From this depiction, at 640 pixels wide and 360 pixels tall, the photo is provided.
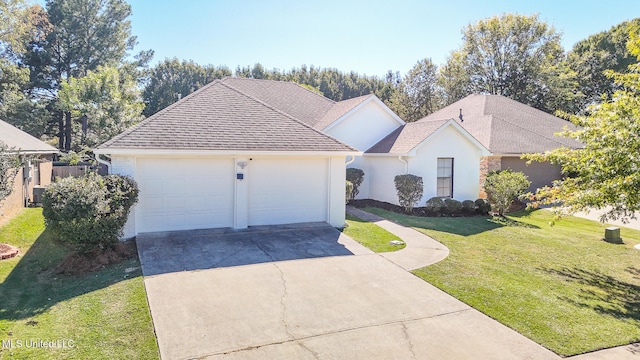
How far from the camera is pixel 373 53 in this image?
86.5 ft

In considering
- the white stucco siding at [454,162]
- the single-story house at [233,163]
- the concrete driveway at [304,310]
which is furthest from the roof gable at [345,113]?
the concrete driveway at [304,310]

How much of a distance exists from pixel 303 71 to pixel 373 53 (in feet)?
79.6

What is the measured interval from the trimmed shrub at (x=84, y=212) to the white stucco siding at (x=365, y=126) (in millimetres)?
10944

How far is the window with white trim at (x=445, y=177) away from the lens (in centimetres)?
1656

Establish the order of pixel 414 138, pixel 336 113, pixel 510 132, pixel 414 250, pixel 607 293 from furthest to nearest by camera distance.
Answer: pixel 510 132 → pixel 336 113 → pixel 414 138 → pixel 414 250 → pixel 607 293

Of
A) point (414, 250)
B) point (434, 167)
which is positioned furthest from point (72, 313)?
point (434, 167)

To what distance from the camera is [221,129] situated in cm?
1170

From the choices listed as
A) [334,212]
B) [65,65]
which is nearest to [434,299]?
[334,212]

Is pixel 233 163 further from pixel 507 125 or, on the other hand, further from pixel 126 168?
pixel 507 125

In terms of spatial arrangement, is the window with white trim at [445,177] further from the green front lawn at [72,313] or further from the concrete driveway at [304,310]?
the green front lawn at [72,313]

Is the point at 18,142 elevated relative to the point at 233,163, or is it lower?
elevated

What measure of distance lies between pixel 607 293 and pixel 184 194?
1058cm

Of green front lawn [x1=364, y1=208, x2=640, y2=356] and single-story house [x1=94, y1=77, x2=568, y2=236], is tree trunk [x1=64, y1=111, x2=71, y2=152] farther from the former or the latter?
green front lawn [x1=364, y1=208, x2=640, y2=356]

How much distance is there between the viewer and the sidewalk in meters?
9.01
